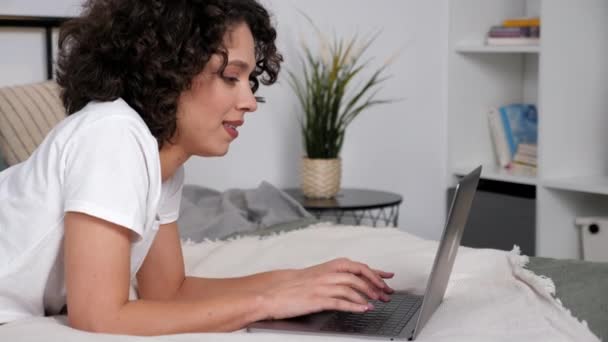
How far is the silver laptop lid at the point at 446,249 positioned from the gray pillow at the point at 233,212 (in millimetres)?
741

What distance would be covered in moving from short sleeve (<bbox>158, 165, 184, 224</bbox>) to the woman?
0.20 feet

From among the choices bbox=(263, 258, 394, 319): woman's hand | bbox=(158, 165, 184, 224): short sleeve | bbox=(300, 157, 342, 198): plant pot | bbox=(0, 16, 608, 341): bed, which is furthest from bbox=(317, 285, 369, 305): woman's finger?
bbox=(300, 157, 342, 198): plant pot

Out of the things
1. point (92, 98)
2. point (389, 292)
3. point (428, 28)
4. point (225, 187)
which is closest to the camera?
point (92, 98)

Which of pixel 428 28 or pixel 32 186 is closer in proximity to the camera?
pixel 32 186

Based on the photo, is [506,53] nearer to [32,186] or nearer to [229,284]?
[229,284]

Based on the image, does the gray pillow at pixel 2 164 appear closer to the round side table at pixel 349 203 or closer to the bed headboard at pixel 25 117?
the bed headboard at pixel 25 117

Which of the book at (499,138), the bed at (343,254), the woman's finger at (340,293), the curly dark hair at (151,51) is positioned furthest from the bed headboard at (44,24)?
the book at (499,138)

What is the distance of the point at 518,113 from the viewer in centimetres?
344

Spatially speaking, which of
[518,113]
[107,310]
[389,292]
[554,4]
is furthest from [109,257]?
Result: [518,113]

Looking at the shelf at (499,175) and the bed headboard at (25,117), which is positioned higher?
the bed headboard at (25,117)

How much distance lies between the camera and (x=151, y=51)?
1267mm

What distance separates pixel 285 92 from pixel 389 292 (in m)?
1.68

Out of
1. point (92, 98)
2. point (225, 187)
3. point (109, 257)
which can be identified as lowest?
point (225, 187)

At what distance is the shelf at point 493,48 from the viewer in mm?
3122
